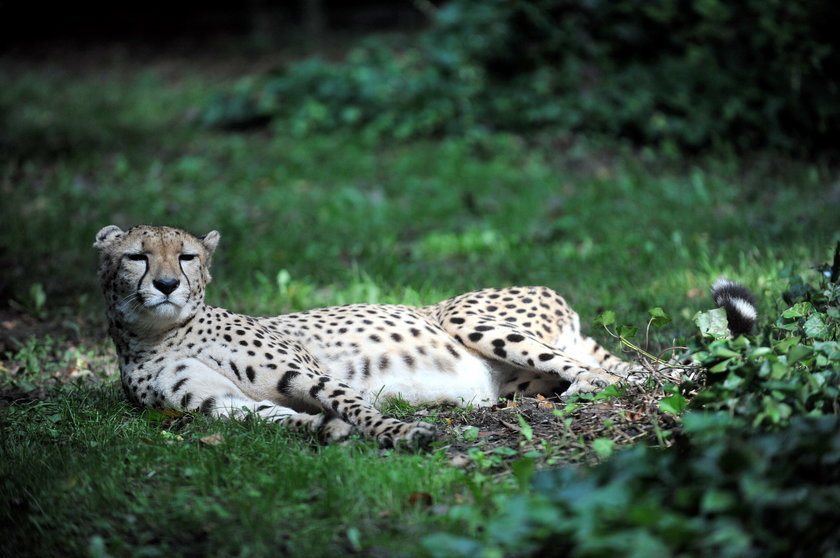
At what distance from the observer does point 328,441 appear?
3.68 metres

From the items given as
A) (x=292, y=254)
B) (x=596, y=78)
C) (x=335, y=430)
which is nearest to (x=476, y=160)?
(x=596, y=78)

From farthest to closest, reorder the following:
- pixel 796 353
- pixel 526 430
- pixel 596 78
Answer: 1. pixel 596 78
2. pixel 526 430
3. pixel 796 353

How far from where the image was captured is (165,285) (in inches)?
159

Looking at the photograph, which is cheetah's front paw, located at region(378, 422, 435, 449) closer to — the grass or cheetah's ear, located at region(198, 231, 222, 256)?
the grass

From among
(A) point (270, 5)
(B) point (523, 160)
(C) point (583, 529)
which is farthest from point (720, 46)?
(A) point (270, 5)

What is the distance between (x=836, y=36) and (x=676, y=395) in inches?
281

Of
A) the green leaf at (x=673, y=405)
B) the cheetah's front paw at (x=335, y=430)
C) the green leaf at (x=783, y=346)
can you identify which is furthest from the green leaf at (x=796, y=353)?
the cheetah's front paw at (x=335, y=430)

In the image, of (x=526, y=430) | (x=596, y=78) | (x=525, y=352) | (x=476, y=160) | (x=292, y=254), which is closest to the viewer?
(x=526, y=430)

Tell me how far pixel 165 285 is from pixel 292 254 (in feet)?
10.6

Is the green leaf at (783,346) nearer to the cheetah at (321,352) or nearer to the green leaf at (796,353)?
the green leaf at (796,353)

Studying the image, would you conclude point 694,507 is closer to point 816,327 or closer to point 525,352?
point 816,327

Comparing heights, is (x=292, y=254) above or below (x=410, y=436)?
below

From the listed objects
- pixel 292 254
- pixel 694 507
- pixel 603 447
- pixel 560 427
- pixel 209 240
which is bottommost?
pixel 292 254

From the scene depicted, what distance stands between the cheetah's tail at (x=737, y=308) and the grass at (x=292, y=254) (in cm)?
105
